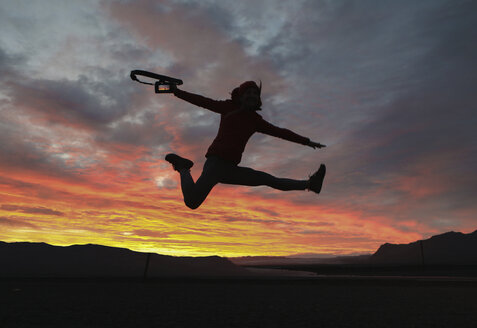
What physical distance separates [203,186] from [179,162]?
83 centimetres

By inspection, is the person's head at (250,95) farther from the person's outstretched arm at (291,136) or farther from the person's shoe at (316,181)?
the person's shoe at (316,181)

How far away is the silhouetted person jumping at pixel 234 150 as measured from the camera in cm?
516

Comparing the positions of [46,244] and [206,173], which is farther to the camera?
[46,244]

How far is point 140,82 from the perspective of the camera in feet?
16.4

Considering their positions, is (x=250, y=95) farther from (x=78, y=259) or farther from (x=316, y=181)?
(x=78, y=259)

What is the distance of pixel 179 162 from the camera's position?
577 cm

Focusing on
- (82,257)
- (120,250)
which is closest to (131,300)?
(82,257)

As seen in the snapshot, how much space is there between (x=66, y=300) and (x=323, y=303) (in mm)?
3840

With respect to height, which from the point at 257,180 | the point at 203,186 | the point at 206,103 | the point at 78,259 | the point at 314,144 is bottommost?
the point at 203,186

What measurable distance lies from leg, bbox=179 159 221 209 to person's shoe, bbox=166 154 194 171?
1.87ft

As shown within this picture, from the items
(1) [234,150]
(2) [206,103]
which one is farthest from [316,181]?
(2) [206,103]

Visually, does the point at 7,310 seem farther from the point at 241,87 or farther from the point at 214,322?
the point at 241,87

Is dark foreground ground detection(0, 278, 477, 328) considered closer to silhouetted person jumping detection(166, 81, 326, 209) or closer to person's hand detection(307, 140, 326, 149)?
silhouetted person jumping detection(166, 81, 326, 209)

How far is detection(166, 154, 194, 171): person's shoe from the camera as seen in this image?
5754 millimetres
